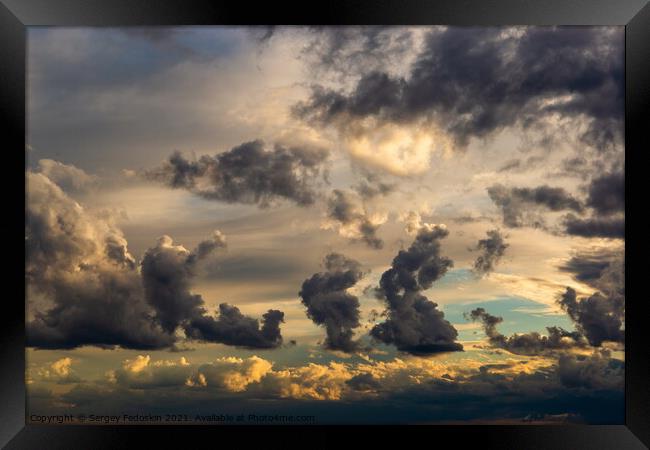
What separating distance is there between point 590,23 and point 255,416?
9404 millimetres

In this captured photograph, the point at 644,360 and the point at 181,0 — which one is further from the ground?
the point at 181,0

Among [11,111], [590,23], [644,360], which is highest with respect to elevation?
[590,23]

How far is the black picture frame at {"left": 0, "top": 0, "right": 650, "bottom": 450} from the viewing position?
12.9m

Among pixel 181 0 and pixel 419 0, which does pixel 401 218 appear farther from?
pixel 181 0

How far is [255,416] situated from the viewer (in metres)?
13.0

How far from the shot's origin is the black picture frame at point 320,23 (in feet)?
42.2

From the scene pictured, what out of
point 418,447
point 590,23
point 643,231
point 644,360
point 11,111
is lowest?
point 418,447

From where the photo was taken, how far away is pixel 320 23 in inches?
523

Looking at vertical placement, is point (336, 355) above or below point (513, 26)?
below

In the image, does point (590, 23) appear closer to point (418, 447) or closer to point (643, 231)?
point (643, 231)

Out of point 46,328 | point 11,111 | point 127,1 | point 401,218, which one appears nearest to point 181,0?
point 127,1

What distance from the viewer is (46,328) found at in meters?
13.3

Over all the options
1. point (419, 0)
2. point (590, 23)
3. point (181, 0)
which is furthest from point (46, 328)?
point (590, 23)

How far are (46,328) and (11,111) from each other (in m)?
4.05
